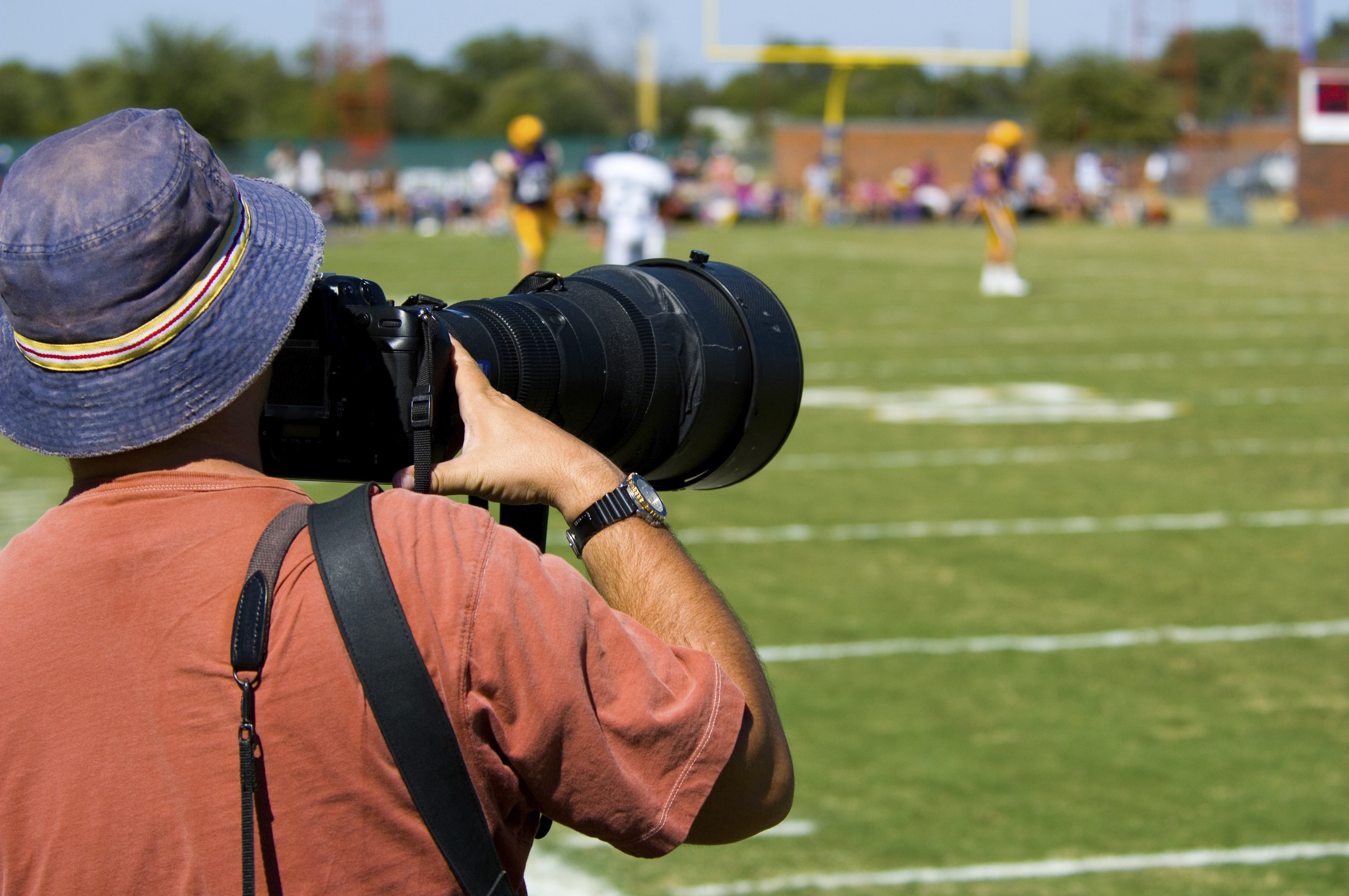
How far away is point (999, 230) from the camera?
637 inches

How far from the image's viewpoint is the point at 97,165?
134 centimetres

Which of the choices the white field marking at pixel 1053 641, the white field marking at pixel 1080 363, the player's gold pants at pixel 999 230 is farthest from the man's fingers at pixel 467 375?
the player's gold pants at pixel 999 230

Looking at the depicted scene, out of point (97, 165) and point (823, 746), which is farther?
point (823, 746)

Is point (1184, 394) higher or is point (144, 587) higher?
point (144, 587)

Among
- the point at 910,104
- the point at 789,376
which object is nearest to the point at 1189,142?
the point at 910,104

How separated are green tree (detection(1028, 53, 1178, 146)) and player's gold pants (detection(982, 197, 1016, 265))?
38.8 metres

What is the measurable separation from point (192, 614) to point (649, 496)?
0.47 m

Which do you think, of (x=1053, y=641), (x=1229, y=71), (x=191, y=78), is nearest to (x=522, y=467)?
(x=1053, y=641)

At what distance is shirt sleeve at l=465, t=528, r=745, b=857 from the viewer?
1318mm

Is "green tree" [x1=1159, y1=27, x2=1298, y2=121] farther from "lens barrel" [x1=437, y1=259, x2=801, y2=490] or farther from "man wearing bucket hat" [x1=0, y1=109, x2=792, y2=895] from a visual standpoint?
"man wearing bucket hat" [x1=0, y1=109, x2=792, y2=895]

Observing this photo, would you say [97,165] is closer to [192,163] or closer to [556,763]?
[192,163]

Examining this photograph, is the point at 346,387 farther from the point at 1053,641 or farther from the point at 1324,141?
the point at 1324,141

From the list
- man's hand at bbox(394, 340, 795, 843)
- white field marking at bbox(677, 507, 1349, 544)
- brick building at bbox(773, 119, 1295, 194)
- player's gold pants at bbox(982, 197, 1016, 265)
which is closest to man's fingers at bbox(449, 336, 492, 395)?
man's hand at bbox(394, 340, 795, 843)

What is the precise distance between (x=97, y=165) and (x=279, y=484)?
1.05ft
